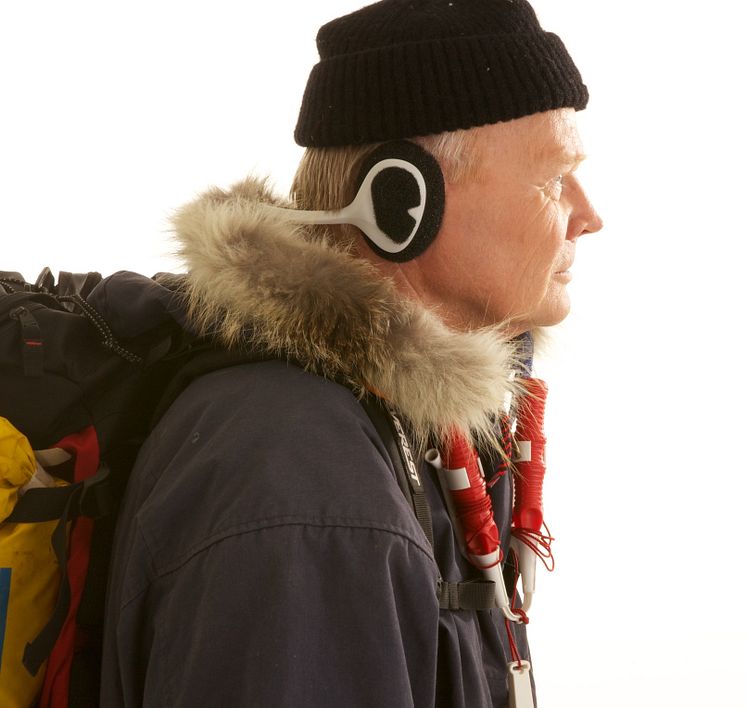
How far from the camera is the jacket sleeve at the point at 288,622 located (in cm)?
94

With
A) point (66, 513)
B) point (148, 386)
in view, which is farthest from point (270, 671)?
point (148, 386)

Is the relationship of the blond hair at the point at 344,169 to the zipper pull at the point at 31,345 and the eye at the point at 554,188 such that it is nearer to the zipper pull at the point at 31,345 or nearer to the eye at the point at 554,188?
the eye at the point at 554,188

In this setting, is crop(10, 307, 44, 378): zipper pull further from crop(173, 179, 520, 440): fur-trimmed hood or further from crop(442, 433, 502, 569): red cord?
crop(442, 433, 502, 569): red cord

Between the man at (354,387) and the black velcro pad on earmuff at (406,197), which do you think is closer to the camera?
the man at (354,387)

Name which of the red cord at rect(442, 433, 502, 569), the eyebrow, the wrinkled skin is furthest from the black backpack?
the eyebrow

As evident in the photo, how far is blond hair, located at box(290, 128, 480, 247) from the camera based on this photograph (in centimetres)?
132

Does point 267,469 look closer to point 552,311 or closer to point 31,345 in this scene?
point 31,345

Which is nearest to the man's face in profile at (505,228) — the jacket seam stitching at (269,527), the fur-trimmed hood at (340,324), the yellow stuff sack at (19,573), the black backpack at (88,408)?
the fur-trimmed hood at (340,324)

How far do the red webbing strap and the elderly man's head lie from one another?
461 mm

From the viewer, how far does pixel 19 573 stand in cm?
115

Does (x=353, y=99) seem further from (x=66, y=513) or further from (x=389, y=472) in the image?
(x=66, y=513)

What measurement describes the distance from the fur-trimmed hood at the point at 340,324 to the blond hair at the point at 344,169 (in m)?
0.13

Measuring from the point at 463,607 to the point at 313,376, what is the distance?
1.24ft

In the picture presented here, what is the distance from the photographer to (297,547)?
973mm
